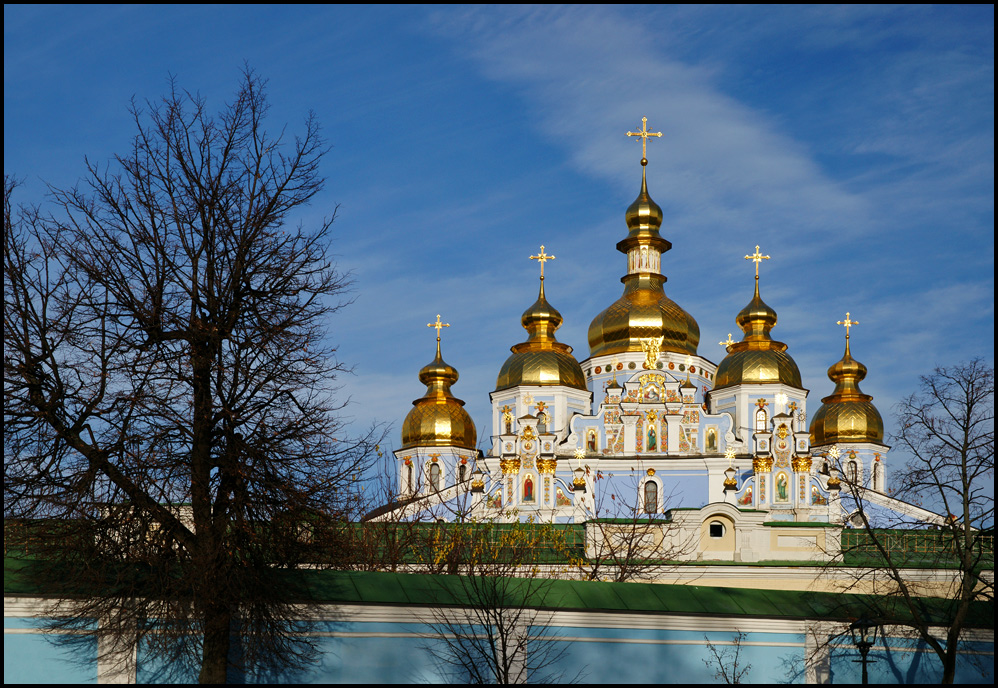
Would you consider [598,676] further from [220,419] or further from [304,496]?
[220,419]

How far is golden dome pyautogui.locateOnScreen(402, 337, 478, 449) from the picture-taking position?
55875 mm

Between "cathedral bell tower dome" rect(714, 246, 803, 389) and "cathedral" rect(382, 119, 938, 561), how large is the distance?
58 mm

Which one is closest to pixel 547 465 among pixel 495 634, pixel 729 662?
pixel 729 662

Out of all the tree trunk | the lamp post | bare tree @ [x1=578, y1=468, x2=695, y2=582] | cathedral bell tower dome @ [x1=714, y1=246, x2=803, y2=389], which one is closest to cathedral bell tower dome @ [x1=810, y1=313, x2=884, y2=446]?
cathedral bell tower dome @ [x1=714, y1=246, x2=803, y2=389]

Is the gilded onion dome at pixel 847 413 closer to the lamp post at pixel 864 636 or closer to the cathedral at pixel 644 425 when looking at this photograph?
the cathedral at pixel 644 425

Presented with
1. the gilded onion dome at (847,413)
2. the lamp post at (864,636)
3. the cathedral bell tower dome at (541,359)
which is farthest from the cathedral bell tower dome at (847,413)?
the lamp post at (864,636)

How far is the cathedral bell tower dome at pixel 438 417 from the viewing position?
5588cm

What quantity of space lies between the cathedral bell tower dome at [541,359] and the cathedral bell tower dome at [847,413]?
39.4 feet

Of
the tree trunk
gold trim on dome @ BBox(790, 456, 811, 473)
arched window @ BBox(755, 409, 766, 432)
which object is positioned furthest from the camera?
arched window @ BBox(755, 409, 766, 432)

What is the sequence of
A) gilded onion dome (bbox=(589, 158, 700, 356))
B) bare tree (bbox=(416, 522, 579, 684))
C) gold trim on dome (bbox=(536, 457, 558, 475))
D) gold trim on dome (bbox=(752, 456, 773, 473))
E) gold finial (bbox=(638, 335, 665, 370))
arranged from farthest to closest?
gilded onion dome (bbox=(589, 158, 700, 356)) < gold finial (bbox=(638, 335, 665, 370)) < gold trim on dome (bbox=(752, 456, 773, 473)) < gold trim on dome (bbox=(536, 457, 558, 475)) < bare tree (bbox=(416, 522, 579, 684))

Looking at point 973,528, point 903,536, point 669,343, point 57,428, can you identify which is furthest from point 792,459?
point 57,428

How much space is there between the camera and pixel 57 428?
1285 cm

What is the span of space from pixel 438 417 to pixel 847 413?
18042mm

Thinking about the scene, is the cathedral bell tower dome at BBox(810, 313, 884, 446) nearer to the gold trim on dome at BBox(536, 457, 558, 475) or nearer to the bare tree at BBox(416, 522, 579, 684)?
the gold trim on dome at BBox(536, 457, 558, 475)
